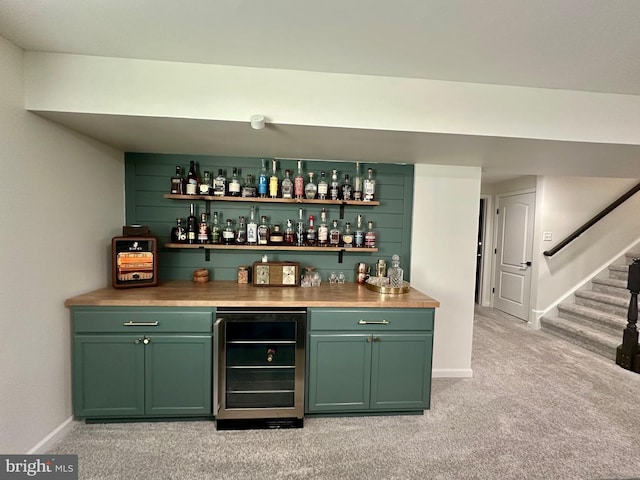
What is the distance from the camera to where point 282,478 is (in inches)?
64.2

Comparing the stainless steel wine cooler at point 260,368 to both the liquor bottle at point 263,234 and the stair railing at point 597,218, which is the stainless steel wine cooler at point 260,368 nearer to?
the liquor bottle at point 263,234

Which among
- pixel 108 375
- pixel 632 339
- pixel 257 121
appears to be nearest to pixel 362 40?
pixel 257 121

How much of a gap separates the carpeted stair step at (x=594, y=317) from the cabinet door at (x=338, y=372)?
139 inches

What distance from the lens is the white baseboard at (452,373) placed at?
2807 mm

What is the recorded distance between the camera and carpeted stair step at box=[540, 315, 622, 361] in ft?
10.9

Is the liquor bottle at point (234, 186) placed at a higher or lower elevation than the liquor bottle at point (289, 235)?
higher

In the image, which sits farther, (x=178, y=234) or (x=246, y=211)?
(x=246, y=211)

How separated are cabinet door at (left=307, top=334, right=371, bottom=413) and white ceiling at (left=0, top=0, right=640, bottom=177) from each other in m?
1.45

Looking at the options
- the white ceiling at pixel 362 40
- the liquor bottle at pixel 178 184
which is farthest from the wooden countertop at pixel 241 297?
the white ceiling at pixel 362 40

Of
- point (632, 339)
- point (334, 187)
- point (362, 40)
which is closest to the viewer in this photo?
point (362, 40)

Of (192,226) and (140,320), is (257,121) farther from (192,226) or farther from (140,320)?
(140,320)

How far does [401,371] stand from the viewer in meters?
2.13

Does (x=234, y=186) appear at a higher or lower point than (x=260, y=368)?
higher

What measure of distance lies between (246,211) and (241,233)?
8.8 inches
